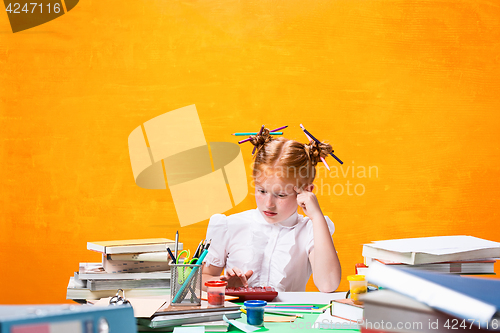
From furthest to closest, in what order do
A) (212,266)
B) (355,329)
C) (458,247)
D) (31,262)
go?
(31,262) → (212,266) → (458,247) → (355,329)

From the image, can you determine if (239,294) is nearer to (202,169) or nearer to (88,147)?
(202,169)

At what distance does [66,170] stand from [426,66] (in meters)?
2.26

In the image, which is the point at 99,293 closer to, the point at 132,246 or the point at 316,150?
the point at 132,246

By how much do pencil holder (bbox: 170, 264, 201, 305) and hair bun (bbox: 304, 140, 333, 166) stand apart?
0.86 meters

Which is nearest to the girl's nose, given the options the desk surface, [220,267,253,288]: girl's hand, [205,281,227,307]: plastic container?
[220,267,253,288]: girl's hand

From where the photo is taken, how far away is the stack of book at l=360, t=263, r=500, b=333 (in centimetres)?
51

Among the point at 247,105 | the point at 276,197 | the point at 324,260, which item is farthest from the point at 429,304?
the point at 247,105

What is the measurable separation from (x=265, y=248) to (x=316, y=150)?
476mm

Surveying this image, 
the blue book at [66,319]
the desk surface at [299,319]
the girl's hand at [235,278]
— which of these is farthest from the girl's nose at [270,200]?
the blue book at [66,319]

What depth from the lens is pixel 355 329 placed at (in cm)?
97

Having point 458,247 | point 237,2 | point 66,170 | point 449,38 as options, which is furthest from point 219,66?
point 458,247

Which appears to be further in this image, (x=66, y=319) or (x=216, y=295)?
(x=216, y=295)

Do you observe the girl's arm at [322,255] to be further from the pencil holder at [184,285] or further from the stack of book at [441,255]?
the pencil holder at [184,285]

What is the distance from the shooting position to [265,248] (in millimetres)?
1810
